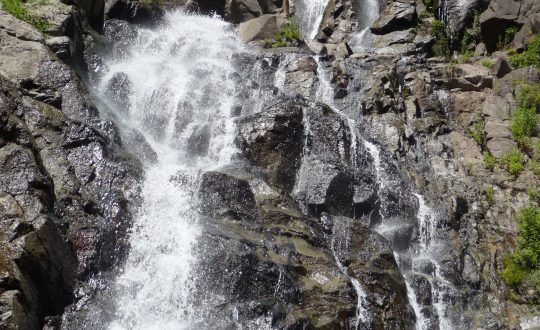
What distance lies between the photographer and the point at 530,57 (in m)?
20.9

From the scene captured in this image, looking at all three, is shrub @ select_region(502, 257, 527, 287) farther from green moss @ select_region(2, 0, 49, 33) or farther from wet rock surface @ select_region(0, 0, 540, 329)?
green moss @ select_region(2, 0, 49, 33)

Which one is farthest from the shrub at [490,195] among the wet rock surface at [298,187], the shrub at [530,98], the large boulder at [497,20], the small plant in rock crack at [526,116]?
the large boulder at [497,20]

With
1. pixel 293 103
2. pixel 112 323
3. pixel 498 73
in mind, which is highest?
pixel 498 73

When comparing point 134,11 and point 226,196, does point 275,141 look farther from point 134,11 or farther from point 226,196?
point 134,11

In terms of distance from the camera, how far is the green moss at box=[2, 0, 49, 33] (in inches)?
643

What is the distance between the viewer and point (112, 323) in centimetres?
1008

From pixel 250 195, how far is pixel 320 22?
56.4 ft

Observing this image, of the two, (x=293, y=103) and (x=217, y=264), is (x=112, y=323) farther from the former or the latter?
(x=293, y=103)

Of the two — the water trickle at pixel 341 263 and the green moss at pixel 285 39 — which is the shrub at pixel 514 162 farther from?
the green moss at pixel 285 39

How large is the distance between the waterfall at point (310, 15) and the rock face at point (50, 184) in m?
15.7

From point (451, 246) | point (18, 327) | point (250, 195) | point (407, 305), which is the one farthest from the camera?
point (451, 246)

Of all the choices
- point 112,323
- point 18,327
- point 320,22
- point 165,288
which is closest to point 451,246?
point 165,288

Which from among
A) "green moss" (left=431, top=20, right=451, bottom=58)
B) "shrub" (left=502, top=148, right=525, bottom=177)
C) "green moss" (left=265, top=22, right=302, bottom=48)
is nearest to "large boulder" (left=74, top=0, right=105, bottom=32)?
"green moss" (left=265, top=22, right=302, bottom=48)

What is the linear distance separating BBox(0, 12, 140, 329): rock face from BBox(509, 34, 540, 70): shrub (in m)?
16.2
